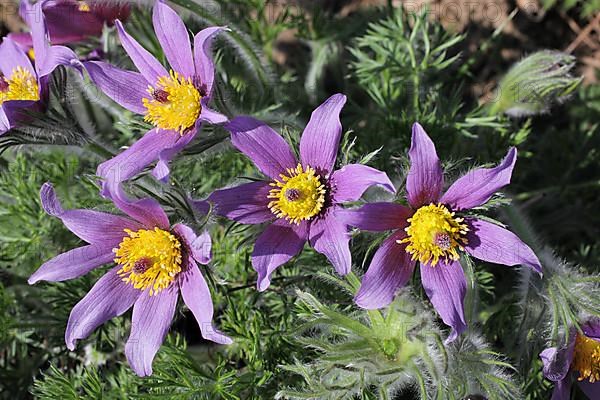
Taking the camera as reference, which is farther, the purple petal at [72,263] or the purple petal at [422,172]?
the purple petal at [72,263]

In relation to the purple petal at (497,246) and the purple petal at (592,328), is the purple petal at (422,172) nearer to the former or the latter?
the purple petal at (497,246)

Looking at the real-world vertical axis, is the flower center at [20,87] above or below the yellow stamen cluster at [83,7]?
below

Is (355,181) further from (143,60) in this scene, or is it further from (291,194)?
(143,60)

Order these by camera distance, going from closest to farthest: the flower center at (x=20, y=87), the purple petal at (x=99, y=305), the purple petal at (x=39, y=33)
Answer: the purple petal at (x=99, y=305) → the purple petal at (x=39, y=33) → the flower center at (x=20, y=87)

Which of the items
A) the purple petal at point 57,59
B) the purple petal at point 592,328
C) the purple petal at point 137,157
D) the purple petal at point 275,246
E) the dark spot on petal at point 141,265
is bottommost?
the purple petal at point 592,328

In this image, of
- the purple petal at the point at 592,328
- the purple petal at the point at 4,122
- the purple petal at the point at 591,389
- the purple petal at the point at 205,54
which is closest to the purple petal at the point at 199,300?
the purple petal at the point at 205,54

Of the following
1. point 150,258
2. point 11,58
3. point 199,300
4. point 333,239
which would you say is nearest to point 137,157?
point 150,258

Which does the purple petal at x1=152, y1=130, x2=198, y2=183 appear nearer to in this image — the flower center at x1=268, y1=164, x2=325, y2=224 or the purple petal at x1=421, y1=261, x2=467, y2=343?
the flower center at x1=268, y1=164, x2=325, y2=224

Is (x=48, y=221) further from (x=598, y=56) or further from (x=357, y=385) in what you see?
(x=598, y=56)

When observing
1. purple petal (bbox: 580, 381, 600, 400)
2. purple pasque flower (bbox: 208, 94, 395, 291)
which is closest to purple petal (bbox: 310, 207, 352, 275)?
purple pasque flower (bbox: 208, 94, 395, 291)
